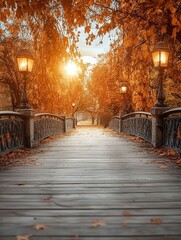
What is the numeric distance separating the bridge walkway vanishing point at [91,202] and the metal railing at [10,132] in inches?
62.1

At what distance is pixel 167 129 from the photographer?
921 centimetres

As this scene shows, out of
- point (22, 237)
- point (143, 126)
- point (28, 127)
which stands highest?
point (28, 127)

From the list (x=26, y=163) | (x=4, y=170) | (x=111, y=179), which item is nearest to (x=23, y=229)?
(x=111, y=179)

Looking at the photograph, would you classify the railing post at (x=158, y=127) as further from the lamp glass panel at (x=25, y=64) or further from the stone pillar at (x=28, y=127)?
the lamp glass panel at (x=25, y=64)

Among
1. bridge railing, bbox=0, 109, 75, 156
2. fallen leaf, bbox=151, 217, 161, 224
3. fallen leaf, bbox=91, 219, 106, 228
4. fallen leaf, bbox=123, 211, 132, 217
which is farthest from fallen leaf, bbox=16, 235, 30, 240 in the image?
bridge railing, bbox=0, 109, 75, 156

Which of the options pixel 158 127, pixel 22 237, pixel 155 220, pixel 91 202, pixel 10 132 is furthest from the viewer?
pixel 158 127

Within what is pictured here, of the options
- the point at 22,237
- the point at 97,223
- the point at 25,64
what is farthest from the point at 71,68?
the point at 22,237

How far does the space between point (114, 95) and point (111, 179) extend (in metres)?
21.5

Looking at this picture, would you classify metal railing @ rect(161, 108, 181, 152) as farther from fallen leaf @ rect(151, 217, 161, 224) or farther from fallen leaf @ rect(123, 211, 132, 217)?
fallen leaf @ rect(151, 217, 161, 224)

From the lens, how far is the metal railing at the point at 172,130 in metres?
7.87

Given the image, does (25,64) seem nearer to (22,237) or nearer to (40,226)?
(40,226)

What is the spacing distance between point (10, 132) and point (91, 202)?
529cm

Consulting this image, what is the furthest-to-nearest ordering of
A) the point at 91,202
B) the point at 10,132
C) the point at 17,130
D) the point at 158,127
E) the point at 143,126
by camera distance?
the point at 143,126, the point at 158,127, the point at 17,130, the point at 10,132, the point at 91,202

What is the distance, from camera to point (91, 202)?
4.06m
